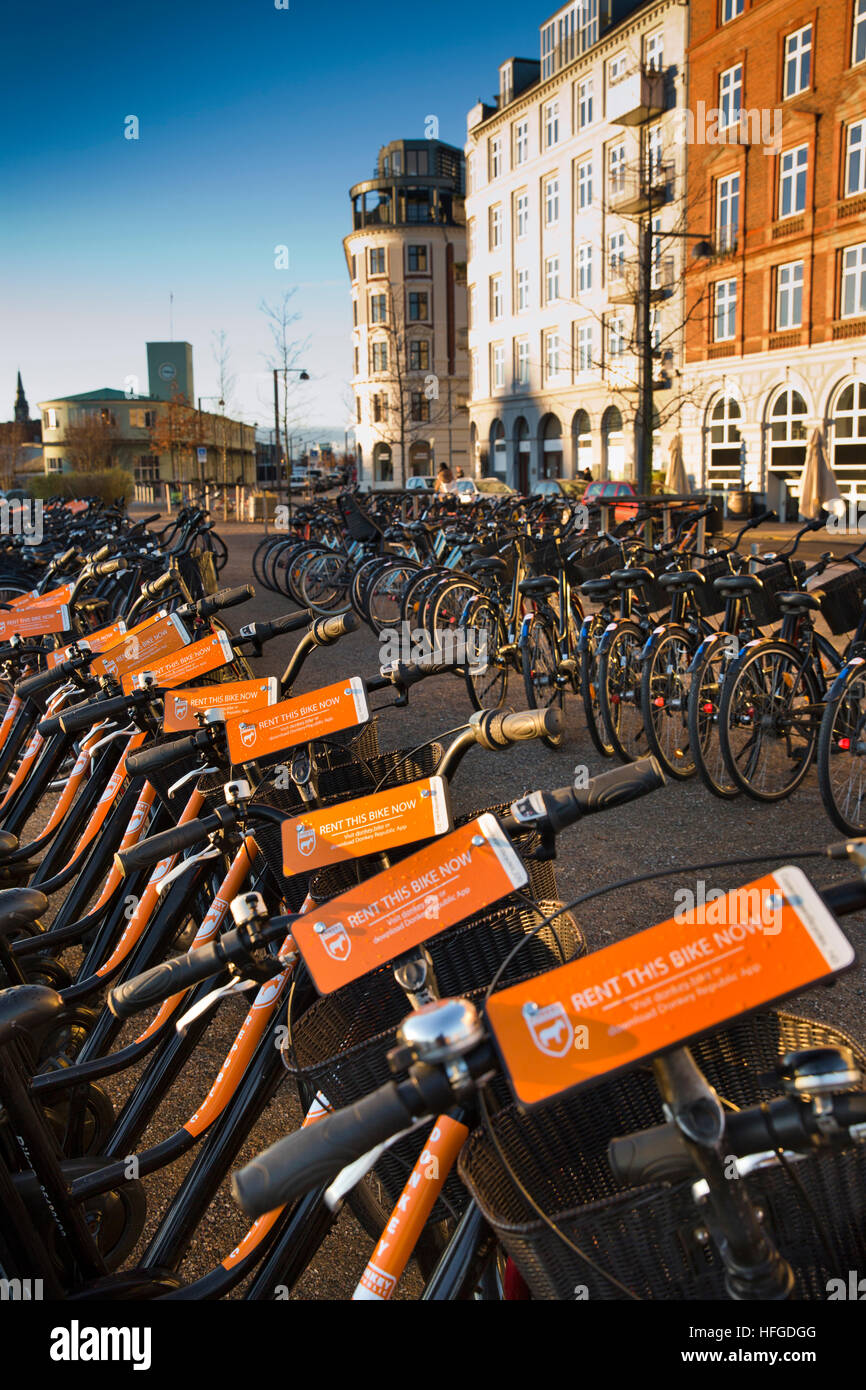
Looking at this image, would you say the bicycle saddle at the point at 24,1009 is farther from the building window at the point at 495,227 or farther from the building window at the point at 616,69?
the building window at the point at 495,227

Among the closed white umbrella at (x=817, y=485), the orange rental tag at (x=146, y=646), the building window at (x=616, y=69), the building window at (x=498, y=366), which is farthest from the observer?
the building window at (x=498, y=366)

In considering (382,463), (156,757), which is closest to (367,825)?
(156,757)

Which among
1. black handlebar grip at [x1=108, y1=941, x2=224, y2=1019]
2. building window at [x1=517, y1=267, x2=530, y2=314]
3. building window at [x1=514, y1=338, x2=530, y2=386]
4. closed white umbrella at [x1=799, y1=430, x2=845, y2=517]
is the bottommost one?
black handlebar grip at [x1=108, y1=941, x2=224, y2=1019]

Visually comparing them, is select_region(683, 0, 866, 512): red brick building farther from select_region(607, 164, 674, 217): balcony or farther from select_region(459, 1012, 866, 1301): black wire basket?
select_region(459, 1012, 866, 1301): black wire basket

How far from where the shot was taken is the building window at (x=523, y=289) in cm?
3922

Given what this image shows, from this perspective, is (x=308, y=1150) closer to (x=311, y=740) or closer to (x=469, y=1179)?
(x=469, y=1179)

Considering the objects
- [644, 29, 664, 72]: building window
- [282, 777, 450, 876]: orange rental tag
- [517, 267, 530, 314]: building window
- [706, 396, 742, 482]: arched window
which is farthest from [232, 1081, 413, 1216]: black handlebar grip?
[517, 267, 530, 314]: building window

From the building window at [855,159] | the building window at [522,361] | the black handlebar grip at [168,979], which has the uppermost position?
the building window at [855,159]

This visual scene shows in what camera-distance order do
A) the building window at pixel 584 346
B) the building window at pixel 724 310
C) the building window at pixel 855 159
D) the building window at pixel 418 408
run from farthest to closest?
the building window at pixel 418 408 → the building window at pixel 584 346 → the building window at pixel 724 310 → the building window at pixel 855 159

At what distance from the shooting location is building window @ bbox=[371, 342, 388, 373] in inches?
2131

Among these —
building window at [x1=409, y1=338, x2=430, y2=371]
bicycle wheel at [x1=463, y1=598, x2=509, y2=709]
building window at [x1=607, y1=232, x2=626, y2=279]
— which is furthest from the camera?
building window at [x1=409, y1=338, x2=430, y2=371]

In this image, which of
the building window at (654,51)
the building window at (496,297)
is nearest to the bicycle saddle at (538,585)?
the building window at (654,51)

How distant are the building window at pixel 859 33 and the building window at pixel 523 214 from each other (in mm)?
16879
